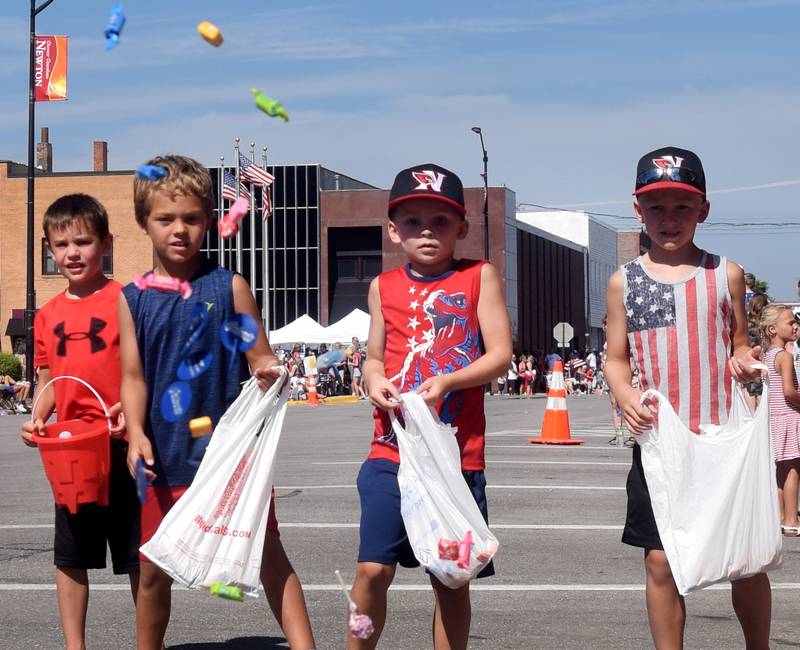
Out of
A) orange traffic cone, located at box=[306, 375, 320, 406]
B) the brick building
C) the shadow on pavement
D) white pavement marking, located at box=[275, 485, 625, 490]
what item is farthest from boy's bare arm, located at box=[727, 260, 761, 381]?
the brick building

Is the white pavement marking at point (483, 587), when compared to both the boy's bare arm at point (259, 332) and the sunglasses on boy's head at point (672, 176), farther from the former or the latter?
the sunglasses on boy's head at point (672, 176)

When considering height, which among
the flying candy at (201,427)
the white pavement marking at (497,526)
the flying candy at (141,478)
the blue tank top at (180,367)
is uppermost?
the blue tank top at (180,367)

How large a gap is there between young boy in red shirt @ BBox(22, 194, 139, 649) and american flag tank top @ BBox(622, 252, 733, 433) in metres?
1.96

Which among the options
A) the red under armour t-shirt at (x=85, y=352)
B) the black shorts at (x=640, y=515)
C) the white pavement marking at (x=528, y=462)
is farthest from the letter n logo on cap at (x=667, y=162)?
the white pavement marking at (x=528, y=462)

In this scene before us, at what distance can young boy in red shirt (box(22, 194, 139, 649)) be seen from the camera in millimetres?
5250

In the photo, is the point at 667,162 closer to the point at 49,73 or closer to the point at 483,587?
the point at 483,587

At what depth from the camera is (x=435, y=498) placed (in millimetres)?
4645

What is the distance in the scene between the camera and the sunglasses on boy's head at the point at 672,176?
5.04 meters

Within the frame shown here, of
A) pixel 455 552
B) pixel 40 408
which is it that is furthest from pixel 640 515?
pixel 40 408

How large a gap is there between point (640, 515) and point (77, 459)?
6.76 feet

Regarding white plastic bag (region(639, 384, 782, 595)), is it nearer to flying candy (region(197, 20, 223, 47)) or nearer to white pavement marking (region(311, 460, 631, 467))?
flying candy (region(197, 20, 223, 47))

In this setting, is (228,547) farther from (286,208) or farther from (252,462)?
(286,208)

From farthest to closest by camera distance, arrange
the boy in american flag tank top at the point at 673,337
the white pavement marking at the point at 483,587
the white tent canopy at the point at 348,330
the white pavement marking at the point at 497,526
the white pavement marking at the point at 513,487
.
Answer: the white tent canopy at the point at 348,330, the white pavement marking at the point at 513,487, the white pavement marking at the point at 497,526, the white pavement marking at the point at 483,587, the boy in american flag tank top at the point at 673,337

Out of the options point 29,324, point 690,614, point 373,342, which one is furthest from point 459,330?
point 29,324
